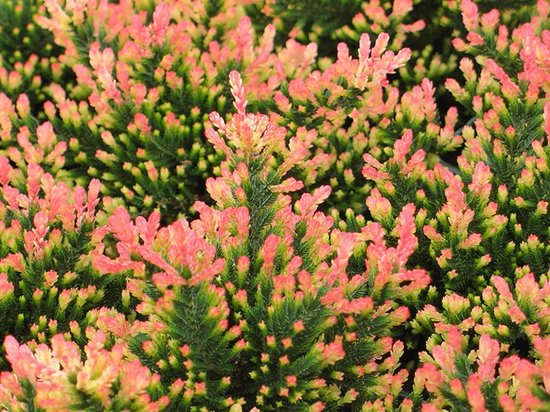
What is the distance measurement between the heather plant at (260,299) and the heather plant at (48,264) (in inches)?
17.6

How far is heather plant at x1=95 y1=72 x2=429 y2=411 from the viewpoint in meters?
2.28

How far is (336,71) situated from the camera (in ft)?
10.6

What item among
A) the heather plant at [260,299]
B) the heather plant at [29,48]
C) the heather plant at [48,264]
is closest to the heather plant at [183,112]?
the heather plant at [29,48]

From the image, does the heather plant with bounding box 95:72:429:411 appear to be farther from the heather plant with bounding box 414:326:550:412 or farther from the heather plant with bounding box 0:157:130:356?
the heather plant with bounding box 0:157:130:356

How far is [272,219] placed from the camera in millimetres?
2654

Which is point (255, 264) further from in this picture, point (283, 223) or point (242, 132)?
point (242, 132)

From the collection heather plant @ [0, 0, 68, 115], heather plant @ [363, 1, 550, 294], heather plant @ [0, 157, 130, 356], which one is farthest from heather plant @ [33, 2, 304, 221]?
heather plant @ [363, 1, 550, 294]

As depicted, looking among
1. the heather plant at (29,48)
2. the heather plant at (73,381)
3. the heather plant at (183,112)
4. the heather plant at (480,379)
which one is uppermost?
the heather plant at (29,48)

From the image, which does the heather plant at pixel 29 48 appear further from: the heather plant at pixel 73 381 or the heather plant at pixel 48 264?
the heather plant at pixel 73 381

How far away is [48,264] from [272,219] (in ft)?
3.54

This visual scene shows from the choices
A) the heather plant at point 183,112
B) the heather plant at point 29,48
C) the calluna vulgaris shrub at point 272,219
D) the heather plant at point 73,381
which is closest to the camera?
the heather plant at point 73,381

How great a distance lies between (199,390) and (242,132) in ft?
3.35

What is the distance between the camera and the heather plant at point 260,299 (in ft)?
7.48

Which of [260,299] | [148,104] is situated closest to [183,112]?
[148,104]
